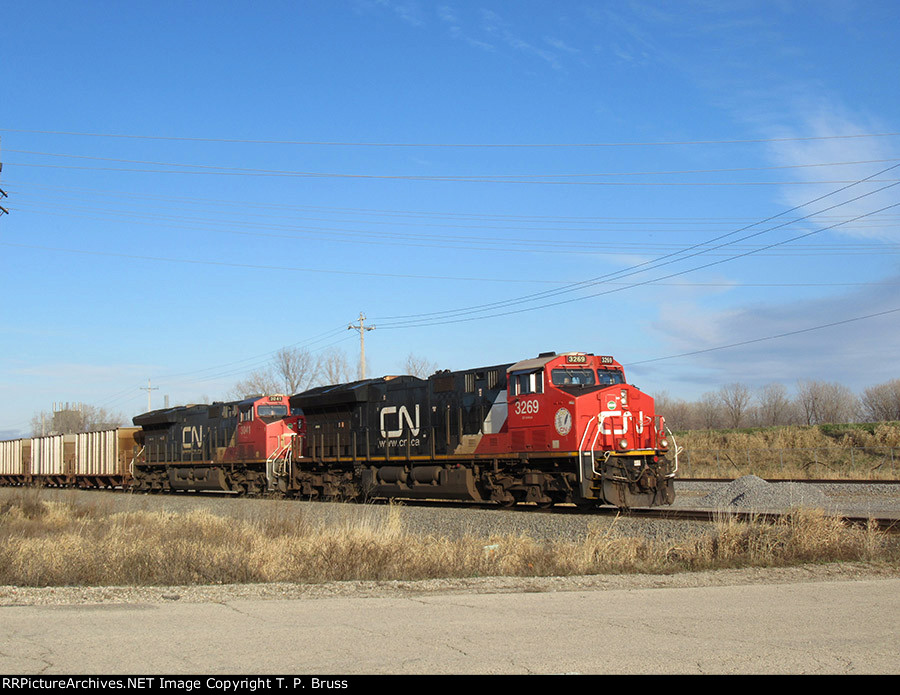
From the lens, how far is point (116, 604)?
8.51 m

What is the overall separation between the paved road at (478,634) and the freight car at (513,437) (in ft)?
35.6

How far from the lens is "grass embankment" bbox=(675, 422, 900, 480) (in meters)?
42.4

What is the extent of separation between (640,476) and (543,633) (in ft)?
A: 44.9

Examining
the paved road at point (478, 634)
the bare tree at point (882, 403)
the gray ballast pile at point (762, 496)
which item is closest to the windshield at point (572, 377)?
the gray ballast pile at point (762, 496)

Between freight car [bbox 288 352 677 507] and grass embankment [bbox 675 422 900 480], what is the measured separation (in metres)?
20.9

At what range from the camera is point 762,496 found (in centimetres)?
2197

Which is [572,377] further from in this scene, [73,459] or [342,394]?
[73,459]

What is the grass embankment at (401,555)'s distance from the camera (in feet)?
34.9

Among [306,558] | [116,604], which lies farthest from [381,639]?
[306,558]

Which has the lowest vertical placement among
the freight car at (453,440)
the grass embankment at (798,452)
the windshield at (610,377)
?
the grass embankment at (798,452)

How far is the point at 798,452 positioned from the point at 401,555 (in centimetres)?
4408

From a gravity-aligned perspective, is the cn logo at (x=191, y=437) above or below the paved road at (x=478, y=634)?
above

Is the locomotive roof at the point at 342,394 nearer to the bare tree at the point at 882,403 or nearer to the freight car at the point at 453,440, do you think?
the freight car at the point at 453,440

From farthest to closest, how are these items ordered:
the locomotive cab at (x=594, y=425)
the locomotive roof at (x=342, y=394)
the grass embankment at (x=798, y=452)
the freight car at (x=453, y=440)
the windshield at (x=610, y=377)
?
the grass embankment at (x=798, y=452), the locomotive roof at (x=342, y=394), the windshield at (x=610, y=377), the freight car at (x=453, y=440), the locomotive cab at (x=594, y=425)
